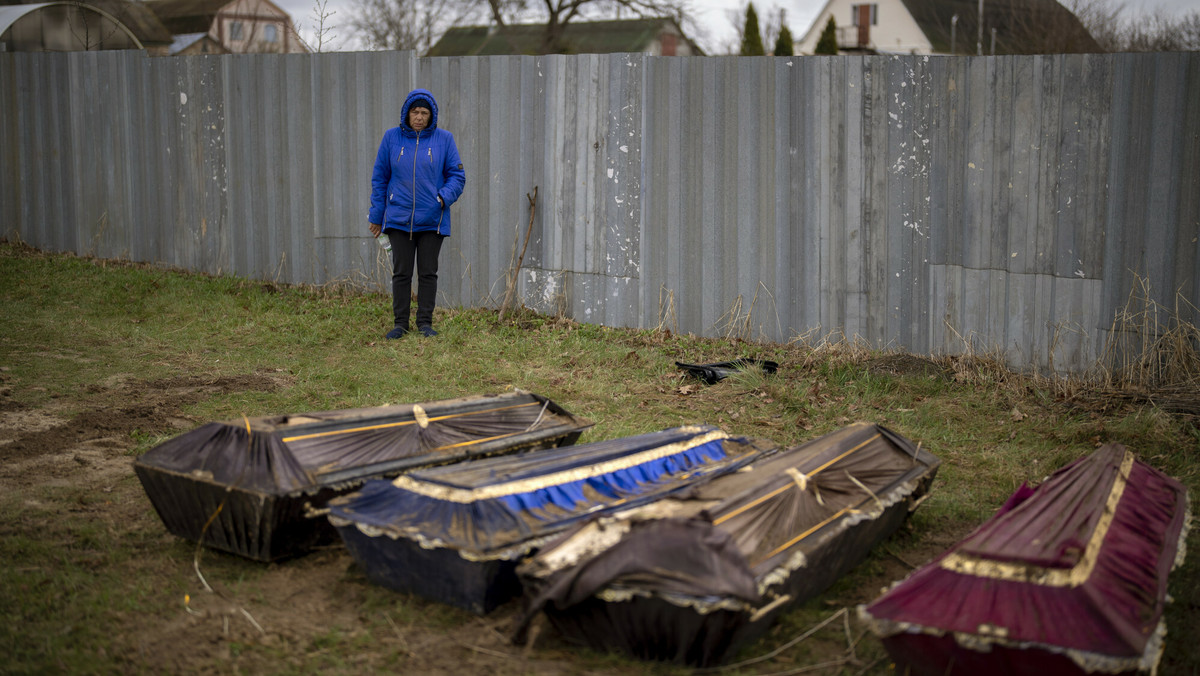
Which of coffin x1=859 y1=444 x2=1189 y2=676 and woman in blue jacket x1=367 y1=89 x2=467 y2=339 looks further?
woman in blue jacket x1=367 y1=89 x2=467 y2=339

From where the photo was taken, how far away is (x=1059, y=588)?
2709 millimetres

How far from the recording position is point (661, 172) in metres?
7.75

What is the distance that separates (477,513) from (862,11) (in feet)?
171

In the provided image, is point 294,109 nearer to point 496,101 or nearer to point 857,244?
point 496,101

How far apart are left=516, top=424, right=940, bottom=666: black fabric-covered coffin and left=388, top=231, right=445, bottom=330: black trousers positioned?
4571 millimetres

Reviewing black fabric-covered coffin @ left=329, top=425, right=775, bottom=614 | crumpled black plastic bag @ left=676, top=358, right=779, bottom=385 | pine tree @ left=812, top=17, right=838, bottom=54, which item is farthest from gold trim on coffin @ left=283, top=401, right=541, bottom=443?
pine tree @ left=812, top=17, right=838, bottom=54

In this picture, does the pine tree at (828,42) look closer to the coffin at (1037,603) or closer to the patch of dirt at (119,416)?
the patch of dirt at (119,416)

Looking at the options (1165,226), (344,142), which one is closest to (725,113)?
(1165,226)

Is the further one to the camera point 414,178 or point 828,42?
point 828,42

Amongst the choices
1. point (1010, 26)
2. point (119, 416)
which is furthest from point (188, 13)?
point (119, 416)

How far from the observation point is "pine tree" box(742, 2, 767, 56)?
108ft

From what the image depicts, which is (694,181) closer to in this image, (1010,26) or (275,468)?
(275,468)

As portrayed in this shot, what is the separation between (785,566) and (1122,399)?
147 inches

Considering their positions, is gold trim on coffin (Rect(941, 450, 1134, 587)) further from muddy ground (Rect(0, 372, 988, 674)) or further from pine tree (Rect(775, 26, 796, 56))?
pine tree (Rect(775, 26, 796, 56))
